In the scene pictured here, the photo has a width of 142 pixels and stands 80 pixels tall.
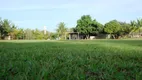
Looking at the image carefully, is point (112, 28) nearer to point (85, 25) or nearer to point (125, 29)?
point (125, 29)

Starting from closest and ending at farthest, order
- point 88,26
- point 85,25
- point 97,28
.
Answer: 1. point 97,28
2. point 88,26
3. point 85,25

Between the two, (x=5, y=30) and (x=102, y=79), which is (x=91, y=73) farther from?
(x=5, y=30)

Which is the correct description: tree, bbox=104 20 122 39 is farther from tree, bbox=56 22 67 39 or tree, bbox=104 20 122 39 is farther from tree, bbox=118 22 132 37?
tree, bbox=56 22 67 39

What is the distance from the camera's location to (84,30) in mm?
47125

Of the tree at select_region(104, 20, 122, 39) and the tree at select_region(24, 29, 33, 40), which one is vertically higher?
the tree at select_region(104, 20, 122, 39)

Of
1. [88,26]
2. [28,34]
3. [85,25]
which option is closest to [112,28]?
[88,26]

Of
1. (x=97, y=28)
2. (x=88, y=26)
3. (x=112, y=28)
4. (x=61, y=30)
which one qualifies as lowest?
(x=61, y=30)

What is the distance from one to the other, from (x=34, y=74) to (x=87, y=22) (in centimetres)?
4694

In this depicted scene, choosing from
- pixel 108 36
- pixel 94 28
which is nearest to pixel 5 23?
pixel 94 28

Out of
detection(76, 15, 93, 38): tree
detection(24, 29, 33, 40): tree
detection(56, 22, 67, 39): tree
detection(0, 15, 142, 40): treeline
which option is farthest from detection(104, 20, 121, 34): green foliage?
detection(24, 29, 33, 40): tree

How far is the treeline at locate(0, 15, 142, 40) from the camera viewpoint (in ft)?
141

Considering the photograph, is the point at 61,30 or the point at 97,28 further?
the point at 61,30

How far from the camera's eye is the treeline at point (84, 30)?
1692 inches

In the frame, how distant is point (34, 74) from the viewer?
193 cm
